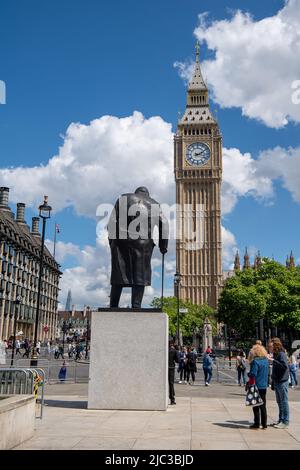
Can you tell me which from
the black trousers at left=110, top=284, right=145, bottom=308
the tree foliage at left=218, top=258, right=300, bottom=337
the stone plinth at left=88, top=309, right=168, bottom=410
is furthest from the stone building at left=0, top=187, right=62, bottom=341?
the stone plinth at left=88, top=309, right=168, bottom=410

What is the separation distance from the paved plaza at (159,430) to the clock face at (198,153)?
106689 millimetres

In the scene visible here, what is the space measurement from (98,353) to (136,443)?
4.25 metres

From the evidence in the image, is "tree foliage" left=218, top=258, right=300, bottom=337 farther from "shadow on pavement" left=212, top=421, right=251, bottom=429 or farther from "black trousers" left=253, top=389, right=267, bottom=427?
"black trousers" left=253, top=389, right=267, bottom=427

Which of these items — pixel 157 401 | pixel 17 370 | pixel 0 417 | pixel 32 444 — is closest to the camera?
pixel 0 417

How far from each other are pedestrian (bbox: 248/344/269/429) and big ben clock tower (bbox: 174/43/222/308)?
10334cm

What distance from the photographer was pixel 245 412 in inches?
468

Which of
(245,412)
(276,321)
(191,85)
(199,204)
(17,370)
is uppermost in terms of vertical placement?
(191,85)

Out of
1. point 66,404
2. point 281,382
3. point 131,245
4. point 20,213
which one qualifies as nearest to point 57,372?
point 66,404

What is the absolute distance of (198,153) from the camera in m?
118

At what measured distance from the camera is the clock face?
116750 mm

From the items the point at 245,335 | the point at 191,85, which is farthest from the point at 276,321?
the point at 191,85

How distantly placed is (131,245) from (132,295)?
1269 mm

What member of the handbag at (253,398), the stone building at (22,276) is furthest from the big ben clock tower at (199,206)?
the handbag at (253,398)
